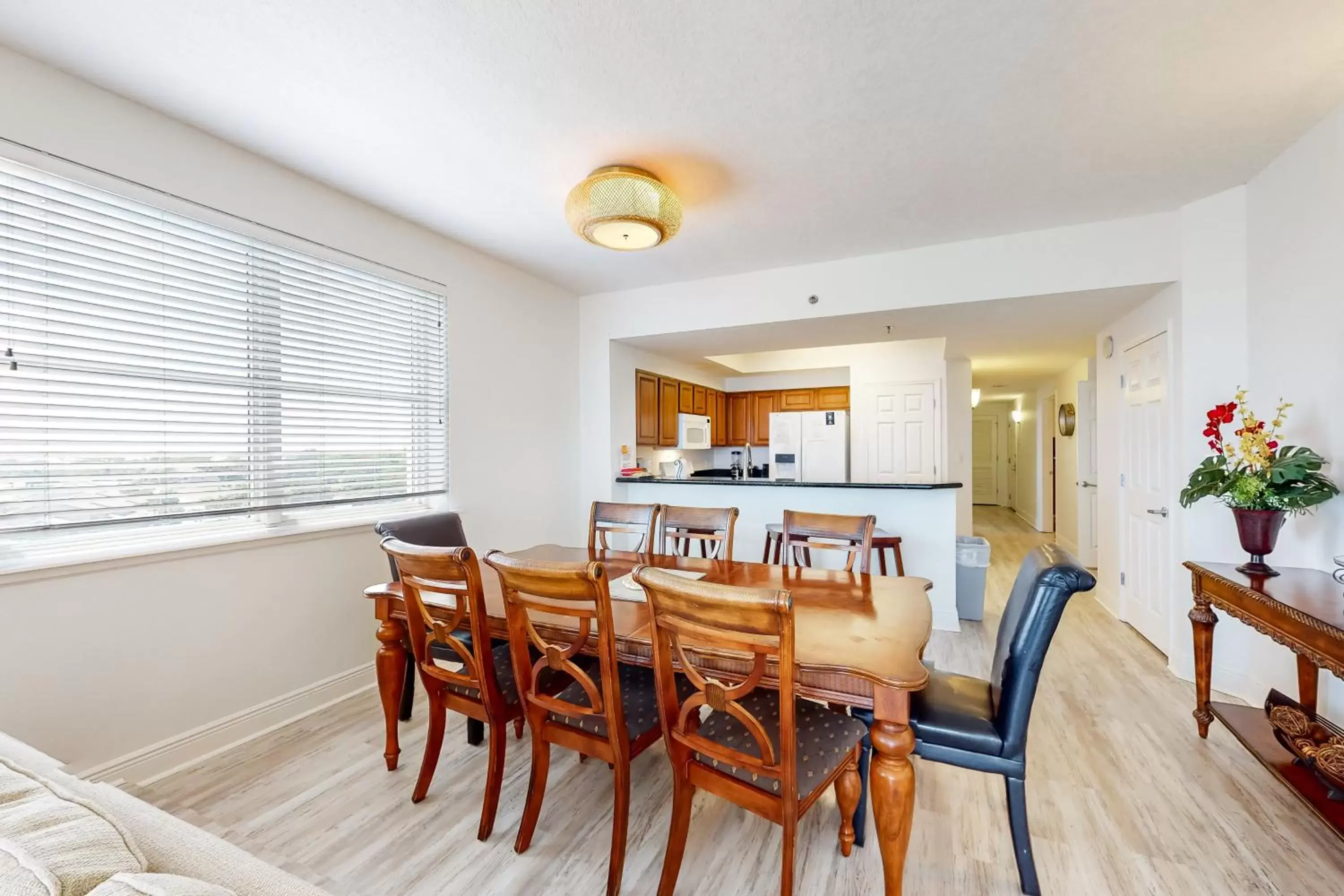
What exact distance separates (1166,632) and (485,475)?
423 cm

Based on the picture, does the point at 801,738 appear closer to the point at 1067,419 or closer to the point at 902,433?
the point at 902,433

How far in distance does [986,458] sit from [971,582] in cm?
844

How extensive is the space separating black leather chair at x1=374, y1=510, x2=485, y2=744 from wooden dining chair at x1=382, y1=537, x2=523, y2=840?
0.37m

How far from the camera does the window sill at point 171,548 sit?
6.13 feet

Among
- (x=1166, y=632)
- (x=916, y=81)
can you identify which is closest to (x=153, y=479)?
(x=916, y=81)

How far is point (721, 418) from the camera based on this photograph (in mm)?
6934

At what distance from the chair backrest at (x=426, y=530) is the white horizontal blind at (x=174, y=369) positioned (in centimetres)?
49

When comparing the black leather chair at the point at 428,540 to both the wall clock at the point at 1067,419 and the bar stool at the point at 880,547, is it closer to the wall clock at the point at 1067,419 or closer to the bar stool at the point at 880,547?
the bar stool at the point at 880,547

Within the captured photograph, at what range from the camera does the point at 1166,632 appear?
3178 millimetres

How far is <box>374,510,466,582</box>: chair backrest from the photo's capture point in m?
2.48

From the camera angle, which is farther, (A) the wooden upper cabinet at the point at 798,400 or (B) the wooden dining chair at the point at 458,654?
(A) the wooden upper cabinet at the point at 798,400

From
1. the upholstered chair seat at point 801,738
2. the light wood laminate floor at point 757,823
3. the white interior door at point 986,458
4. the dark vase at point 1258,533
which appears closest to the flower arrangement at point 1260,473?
the dark vase at point 1258,533

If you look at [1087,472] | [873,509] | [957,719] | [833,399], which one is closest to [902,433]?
[833,399]

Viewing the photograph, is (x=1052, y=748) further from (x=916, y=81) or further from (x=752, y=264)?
(x=752, y=264)
